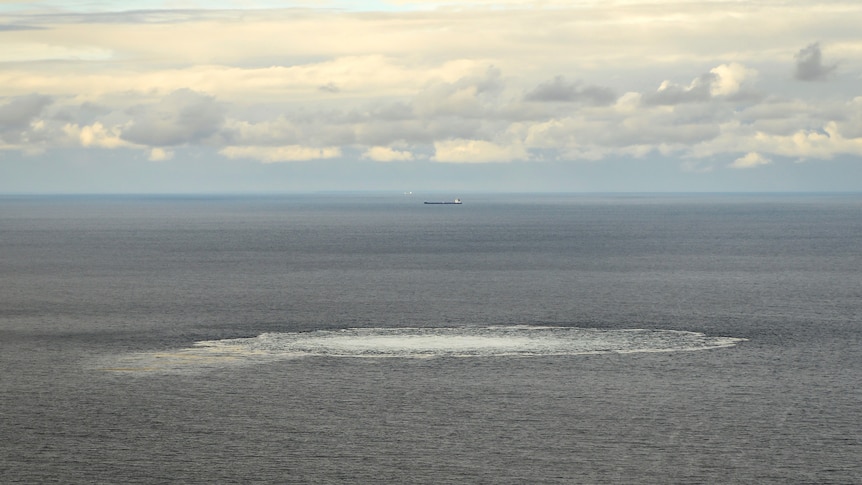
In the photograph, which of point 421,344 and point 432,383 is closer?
point 432,383

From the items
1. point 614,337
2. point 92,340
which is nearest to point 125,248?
point 92,340

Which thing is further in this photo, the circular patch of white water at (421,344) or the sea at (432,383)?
the circular patch of white water at (421,344)

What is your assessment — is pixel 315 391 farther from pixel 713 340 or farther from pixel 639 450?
pixel 713 340

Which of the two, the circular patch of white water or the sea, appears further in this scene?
the circular patch of white water

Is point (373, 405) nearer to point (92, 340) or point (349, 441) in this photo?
point (349, 441)

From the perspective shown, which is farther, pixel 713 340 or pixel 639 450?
pixel 713 340

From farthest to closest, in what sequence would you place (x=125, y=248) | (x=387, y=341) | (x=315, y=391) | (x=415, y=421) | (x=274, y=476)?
(x=125, y=248) → (x=387, y=341) → (x=315, y=391) → (x=415, y=421) → (x=274, y=476)

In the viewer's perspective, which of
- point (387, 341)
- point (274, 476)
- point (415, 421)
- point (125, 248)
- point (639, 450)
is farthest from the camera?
point (125, 248)
